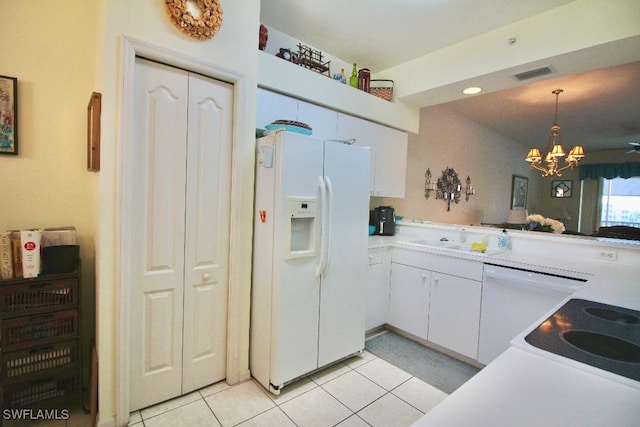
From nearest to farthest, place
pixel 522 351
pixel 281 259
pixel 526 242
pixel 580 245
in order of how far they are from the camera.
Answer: pixel 522 351
pixel 281 259
pixel 580 245
pixel 526 242

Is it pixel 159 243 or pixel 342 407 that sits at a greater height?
pixel 159 243

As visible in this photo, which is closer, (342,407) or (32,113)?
(32,113)

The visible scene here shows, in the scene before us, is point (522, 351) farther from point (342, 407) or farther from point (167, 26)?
point (167, 26)

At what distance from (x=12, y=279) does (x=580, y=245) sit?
145 inches

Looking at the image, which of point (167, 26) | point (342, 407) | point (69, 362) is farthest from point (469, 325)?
point (167, 26)

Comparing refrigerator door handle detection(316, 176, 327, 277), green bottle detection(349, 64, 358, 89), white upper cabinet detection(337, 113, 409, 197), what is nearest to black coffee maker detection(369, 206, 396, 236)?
white upper cabinet detection(337, 113, 409, 197)

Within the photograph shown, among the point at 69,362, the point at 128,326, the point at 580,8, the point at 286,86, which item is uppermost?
the point at 580,8

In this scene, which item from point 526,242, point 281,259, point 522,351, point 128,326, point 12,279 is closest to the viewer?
point 522,351

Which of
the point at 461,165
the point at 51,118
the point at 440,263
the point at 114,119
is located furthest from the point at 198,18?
the point at 461,165

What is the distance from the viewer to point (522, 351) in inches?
34.4

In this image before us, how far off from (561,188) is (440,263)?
7912mm

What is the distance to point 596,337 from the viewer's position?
0.99 meters

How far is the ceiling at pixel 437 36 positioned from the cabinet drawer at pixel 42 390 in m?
2.86

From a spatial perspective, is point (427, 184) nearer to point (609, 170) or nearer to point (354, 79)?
point (354, 79)
